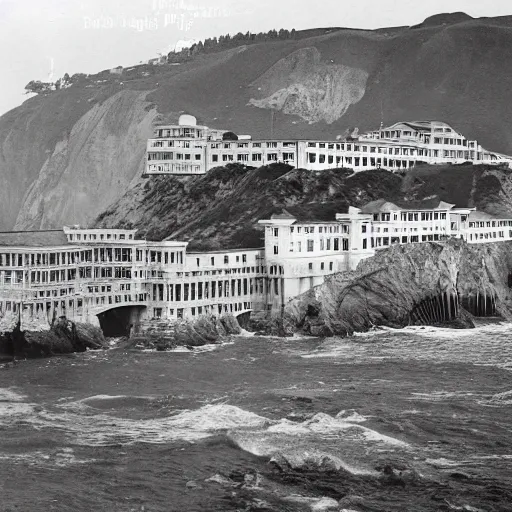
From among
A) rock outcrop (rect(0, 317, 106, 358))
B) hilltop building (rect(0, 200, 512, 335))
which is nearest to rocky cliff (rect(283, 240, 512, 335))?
hilltop building (rect(0, 200, 512, 335))

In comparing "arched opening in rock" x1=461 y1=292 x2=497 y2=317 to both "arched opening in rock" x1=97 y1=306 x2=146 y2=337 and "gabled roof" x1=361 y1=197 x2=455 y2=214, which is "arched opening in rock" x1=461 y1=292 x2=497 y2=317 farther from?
"arched opening in rock" x1=97 y1=306 x2=146 y2=337

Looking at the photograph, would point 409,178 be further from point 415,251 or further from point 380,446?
point 380,446

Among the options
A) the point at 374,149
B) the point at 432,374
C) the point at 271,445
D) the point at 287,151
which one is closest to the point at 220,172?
the point at 287,151

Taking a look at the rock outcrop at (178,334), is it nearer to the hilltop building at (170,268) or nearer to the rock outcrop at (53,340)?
the hilltop building at (170,268)

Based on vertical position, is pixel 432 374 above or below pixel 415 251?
below

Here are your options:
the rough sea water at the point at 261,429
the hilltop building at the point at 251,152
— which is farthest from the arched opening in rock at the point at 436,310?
the hilltop building at the point at 251,152

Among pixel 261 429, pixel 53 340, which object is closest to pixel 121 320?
pixel 53 340

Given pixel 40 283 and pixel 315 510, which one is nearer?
pixel 315 510
